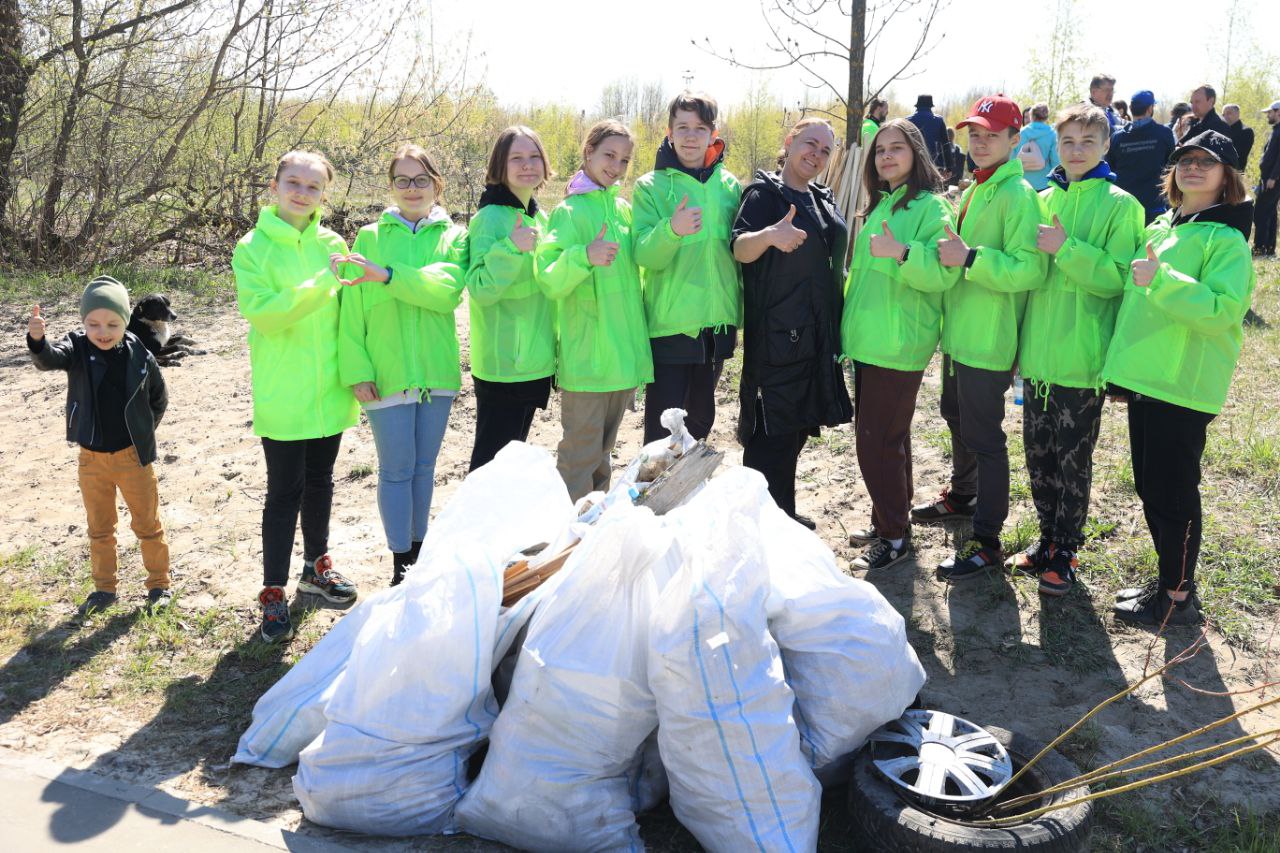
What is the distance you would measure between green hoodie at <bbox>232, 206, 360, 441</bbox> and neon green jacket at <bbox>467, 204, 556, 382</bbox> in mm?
534

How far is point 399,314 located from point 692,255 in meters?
1.13

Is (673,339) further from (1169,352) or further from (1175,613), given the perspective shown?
(1175,613)

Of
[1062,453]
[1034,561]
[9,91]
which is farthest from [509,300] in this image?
[9,91]

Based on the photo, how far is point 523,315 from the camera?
149 inches

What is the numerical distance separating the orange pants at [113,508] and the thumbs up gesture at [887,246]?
281 cm

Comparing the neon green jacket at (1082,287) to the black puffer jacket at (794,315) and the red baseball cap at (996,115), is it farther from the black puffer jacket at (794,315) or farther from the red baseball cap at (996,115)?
the black puffer jacket at (794,315)

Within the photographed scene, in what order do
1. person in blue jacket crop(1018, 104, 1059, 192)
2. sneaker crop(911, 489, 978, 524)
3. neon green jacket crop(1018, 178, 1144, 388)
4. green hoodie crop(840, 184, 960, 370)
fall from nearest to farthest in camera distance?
neon green jacket crop(1018, 178, 1144, 388)
green hoodie crop(840, 184, 960, 370)
sneaker crop(911, 489, 978, 524)
person in blue jacket crop(1018, 104, 1059, 192)

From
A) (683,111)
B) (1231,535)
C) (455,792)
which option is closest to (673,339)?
(683,111)

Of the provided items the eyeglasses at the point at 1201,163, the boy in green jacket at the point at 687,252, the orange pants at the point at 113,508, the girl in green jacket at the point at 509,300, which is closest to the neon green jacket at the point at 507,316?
the girl in green jacket at the point at 509,300

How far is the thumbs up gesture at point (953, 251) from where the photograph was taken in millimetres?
3535

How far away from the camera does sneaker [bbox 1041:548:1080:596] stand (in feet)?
12.4

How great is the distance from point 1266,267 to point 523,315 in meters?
11.0

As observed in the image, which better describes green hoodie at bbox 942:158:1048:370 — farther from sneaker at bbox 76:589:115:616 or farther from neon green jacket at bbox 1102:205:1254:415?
sneaker at bbox 76:589:115:616

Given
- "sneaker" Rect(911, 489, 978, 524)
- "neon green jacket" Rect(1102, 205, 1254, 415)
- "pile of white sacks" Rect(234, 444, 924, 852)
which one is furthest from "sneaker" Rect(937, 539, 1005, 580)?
"pile of white sacks" Rect(234, 444, 924, 852)
